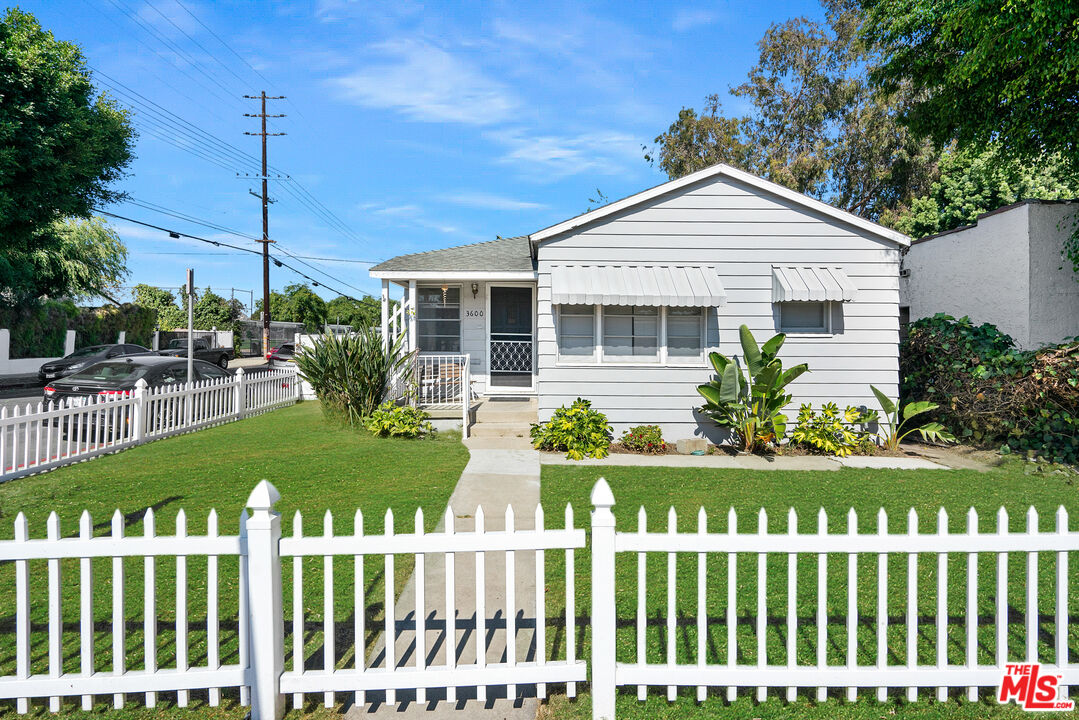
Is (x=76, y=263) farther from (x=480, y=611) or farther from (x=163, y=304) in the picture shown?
(x=480, y=611)

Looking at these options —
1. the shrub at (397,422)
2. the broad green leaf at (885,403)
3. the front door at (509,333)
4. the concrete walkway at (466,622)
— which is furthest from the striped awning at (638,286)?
the concrete walkway at (466,622)

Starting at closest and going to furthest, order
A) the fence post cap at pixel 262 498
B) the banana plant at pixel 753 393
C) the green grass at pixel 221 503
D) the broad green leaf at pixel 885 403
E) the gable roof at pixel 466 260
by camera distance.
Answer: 1. the fence post cap at pixel 262 498
2. the green grass at pixel 221 503
3. the banana plant at pixel 753 393
4. the broad green leaf at pixel 885 403
5. the gable roof at pixel 466 260

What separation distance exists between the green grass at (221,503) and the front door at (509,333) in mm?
3288

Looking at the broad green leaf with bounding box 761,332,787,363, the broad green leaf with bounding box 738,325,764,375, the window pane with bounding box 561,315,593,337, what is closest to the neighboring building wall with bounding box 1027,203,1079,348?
the broad green leaf with bounding box 761,332,787,363

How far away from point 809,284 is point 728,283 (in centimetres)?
128

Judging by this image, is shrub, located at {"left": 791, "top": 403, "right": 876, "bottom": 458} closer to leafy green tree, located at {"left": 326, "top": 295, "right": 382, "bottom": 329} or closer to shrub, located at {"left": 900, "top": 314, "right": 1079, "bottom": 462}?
shrub, located at {"left": 900, "top": 314, "right": 1079, "bottom": 462}

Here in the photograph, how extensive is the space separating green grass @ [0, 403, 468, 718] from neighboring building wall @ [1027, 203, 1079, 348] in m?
10.6

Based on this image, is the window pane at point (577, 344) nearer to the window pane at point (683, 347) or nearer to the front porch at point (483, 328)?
the window pane at point (683, 347)

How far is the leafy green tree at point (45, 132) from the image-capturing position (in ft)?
51.6

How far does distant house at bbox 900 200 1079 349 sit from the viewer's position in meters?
→ 11.3

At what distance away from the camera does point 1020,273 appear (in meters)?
11.5

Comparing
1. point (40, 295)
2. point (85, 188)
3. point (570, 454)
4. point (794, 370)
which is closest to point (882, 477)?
point (794, 370)

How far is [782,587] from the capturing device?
14.5 ft

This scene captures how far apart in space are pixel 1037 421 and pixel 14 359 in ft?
106
